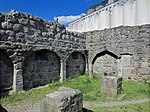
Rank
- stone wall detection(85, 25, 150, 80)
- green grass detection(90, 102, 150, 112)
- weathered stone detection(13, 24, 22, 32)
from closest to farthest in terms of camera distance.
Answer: green grass detection(90, 102, 150, 112), weathered stone detection(13, 24, 22, 32), stone wall detection(85, 25, 150, 80)

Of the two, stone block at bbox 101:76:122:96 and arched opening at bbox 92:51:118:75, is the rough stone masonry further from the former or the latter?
stone block at bbox 101:76:122:96

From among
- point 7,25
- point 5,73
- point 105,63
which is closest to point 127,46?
point 105,63

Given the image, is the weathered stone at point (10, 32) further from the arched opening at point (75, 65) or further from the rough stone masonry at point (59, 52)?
the arched opening at point (75, 65)

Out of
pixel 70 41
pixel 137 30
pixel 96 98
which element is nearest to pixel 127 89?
pixel 96 98

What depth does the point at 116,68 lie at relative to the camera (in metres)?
10.1

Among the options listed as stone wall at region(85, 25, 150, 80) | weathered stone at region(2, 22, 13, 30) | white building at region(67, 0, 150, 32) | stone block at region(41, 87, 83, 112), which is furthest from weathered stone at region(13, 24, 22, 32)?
white building at region(67, 0, 150, 32)

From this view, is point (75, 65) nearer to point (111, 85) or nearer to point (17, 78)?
point (111, 85)

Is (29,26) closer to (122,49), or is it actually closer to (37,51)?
(37,51)

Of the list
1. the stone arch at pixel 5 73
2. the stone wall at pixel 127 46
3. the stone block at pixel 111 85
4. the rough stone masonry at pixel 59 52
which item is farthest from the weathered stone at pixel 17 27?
the stone wall at pixel 127 46

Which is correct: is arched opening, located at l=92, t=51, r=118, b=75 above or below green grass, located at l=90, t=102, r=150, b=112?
above

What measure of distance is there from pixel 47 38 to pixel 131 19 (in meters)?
6.20

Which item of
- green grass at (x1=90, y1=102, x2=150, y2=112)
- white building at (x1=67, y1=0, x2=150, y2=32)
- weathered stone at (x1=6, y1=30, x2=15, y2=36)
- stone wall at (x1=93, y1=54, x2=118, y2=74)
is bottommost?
green grass at (x1=90, y1=102, x2=150, y2=112)

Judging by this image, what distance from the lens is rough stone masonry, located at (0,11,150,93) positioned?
22.4 feet

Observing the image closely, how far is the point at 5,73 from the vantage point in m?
6.72
